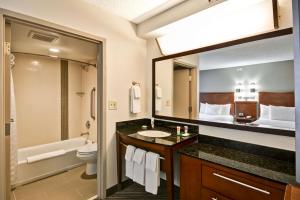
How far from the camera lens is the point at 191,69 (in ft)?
6.76

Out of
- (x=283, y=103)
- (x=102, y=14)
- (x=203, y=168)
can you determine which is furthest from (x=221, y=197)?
(x=102, y=14)

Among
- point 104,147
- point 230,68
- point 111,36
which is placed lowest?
point 104,147

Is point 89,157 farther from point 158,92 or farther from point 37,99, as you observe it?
point 37,99

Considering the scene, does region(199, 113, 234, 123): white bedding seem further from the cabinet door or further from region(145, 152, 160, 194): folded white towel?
region(145, 152, 160, 194): folded white towel

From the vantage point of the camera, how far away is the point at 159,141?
1.67 meters

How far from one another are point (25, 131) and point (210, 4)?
364 cm

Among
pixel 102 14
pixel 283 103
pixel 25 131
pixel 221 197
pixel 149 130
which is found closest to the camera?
pixel 221 197

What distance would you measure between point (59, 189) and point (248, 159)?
232 centimetres

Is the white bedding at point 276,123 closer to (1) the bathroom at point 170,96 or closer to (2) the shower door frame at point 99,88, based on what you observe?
(1) the bathroom at point 170,96

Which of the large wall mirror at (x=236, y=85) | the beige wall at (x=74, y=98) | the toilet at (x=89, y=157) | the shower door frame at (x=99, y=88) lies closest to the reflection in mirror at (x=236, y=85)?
the large wall mirror at (x=236, y=85)

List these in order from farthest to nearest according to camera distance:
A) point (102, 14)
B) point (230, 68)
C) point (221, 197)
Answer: point (102, 14)
point (230, 68)
point (221, 197)

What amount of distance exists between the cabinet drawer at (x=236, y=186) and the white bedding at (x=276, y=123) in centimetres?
57

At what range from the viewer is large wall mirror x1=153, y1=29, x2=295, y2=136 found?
1.36 m

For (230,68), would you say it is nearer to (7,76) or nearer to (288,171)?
(288,171)
